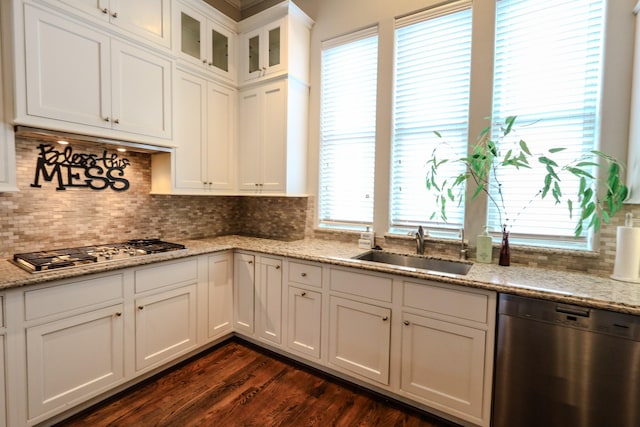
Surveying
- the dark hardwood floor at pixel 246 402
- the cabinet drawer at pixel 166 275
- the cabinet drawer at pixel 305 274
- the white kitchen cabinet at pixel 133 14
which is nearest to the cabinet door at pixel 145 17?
the white kitchen cabinet at pixel 133 14

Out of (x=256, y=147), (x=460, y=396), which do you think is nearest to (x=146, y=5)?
(x=256, y=147)

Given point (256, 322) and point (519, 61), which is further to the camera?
point (256, 322)

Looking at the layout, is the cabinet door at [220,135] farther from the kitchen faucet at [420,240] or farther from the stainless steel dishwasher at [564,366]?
the stainless steel dishwasher at [564,366]

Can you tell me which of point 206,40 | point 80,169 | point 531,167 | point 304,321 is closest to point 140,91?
point 80,169

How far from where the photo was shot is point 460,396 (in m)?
1.77

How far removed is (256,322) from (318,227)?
1059 mm

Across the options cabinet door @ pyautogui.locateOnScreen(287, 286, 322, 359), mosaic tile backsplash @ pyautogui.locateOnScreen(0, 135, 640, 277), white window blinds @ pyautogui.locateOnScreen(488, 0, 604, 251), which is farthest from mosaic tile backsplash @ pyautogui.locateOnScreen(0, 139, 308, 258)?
white window blinds @ pyautogui.locateOnScreen(488, 0, 604, 251)

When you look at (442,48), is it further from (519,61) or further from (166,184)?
(166,184)

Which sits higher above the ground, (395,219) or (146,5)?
(146,5)

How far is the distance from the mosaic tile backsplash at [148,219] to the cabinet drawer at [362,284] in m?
0.67

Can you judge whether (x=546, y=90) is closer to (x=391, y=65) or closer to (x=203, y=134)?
(x=391, y=65)

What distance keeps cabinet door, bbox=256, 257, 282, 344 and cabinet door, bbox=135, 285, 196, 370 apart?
21.3 inches

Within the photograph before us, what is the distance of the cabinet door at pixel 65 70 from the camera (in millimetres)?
1723

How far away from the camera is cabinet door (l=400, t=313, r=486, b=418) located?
1712 mm
